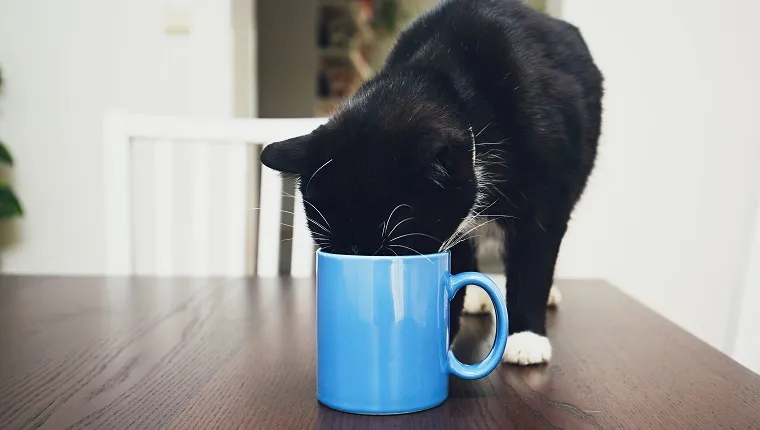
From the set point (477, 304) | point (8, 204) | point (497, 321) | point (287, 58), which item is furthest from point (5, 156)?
Result: point (287, 58)

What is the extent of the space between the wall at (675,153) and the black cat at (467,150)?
105cm

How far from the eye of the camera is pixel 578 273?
1.86 metres

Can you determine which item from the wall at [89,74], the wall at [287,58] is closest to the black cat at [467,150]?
the wall at [89,74]

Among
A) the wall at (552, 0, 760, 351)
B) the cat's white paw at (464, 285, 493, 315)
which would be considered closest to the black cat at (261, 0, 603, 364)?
the cat's white paw at (464, 285, 493, 315)

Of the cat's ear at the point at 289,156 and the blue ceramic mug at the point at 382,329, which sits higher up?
the cat's ear at the point at 289,156

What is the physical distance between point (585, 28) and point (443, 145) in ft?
4.62

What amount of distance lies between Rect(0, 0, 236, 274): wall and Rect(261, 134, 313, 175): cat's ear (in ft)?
5.31

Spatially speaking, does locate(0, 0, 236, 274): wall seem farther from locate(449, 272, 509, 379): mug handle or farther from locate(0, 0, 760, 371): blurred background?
locate(449, 272, 509, 379): mug handle

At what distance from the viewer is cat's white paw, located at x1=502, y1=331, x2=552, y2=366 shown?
0.61 metres

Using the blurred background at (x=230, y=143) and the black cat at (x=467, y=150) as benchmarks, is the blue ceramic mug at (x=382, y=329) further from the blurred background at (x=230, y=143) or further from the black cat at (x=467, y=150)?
the blurred background at (x=230, y=143)

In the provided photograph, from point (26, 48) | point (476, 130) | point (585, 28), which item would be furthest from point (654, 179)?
point (26, 48)

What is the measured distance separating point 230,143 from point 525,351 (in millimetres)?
778

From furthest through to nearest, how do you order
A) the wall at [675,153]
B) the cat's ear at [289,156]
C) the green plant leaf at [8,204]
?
the green plant leaf at [8,204]
the wall at [675,153]
the cat's ear at [289,156]

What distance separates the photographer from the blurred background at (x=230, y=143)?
4.11ft
